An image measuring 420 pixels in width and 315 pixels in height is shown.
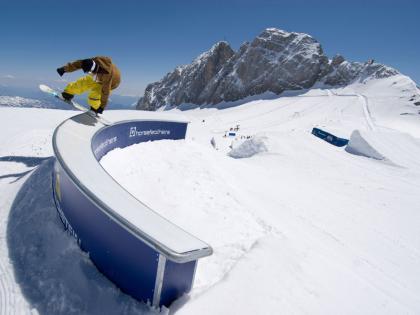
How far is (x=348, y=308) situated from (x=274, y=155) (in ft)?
55.1

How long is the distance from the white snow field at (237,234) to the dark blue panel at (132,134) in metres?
0.51

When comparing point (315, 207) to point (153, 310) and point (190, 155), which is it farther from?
point (153, 310)

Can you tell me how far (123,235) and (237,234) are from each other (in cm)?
346

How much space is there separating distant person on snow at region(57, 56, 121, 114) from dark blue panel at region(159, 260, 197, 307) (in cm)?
669

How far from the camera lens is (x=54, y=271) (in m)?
4.61

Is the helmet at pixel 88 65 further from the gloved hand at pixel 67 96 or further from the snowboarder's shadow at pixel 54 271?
the snowboarder's shadow at pixel 54 271

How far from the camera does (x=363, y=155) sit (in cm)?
2742

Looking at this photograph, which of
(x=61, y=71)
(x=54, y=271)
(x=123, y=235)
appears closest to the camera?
(x=123, y=235)

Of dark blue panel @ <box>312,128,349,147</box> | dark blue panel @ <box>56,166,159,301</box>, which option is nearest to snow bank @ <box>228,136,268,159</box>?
dark blue panel @ <box>312,128,349,147</box>

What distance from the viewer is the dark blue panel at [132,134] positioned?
29.8ft

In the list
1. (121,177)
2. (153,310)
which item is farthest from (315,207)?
(153,310)

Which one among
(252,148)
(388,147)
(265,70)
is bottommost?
(252,148)

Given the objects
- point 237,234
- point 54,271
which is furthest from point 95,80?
point 237,234

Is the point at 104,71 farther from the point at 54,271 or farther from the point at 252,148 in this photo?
the point at 252,148
